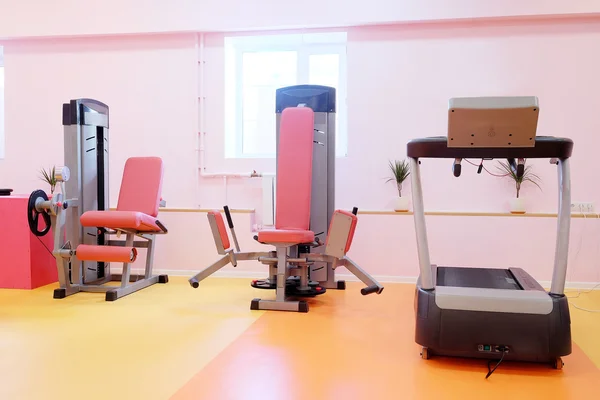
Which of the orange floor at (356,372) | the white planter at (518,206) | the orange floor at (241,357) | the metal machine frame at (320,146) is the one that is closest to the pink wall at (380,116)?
the white planter at (518,206)

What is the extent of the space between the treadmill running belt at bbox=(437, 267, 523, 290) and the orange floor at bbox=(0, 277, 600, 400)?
40 centimetres

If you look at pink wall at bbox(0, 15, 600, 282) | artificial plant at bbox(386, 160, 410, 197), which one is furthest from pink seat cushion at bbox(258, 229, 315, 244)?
artificial plant at bbox(386, 160, 410, 197)

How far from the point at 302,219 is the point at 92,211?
168 centimetres

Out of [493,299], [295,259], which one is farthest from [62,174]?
[493,299]

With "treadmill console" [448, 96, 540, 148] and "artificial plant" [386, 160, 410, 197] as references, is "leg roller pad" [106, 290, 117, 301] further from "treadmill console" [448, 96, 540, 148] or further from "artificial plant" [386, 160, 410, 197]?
"treadmill console" [448, 96, 540, 148]

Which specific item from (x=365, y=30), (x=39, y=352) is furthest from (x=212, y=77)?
(x=39, y=352)

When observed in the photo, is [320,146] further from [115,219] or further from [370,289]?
[115,219]

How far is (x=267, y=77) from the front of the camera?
18.7ft

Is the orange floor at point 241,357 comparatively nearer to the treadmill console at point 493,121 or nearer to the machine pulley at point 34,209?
the machine pulley at point 34,209

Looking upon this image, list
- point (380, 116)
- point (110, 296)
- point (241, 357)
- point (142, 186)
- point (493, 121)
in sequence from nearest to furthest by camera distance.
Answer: point (493, 121), point (241, 357), point (110, 296), point (142, 186), point (380, 116)

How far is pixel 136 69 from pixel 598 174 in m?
4.69

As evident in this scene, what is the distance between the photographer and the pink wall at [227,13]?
4.90 metres

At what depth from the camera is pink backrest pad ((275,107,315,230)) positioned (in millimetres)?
4102

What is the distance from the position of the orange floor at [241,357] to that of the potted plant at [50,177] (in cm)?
179
